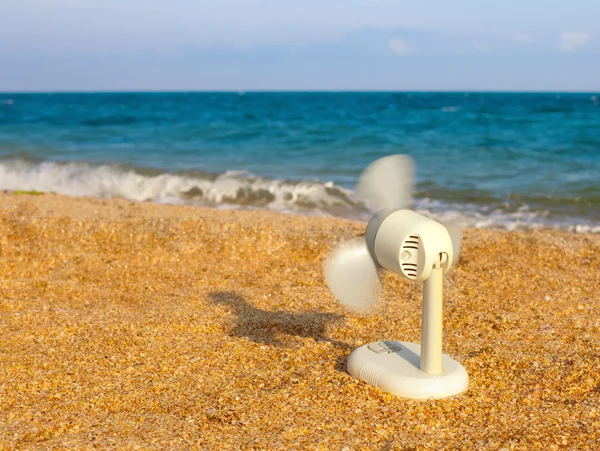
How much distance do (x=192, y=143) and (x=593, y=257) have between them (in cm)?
1749

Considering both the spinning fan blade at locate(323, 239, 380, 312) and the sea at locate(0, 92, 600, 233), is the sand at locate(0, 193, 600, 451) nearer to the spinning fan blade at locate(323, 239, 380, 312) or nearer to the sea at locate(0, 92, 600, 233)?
the spinning fan blade at locate(323, 239, 380, 312)

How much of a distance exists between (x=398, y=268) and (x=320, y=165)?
1384cm

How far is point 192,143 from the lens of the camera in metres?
22.7

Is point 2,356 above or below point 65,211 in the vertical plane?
below

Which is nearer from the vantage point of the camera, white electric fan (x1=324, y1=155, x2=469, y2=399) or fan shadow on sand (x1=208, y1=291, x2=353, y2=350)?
white electric fan (x1=324, y1=155, x2=469, y2=399)

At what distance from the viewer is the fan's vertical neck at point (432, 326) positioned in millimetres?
3674

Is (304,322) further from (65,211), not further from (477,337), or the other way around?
(65,211)

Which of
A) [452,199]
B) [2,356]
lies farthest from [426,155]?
[2,356]

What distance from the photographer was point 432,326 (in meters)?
3.75

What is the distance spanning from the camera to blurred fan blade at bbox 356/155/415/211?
3.81 m

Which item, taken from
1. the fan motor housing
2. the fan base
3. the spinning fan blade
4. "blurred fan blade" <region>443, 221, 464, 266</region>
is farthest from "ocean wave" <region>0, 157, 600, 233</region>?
the fan motor housing

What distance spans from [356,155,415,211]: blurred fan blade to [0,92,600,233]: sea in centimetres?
695

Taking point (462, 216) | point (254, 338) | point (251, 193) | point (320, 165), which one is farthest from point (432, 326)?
point (320, 165)

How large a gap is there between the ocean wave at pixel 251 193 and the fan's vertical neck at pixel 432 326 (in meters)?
6.94
